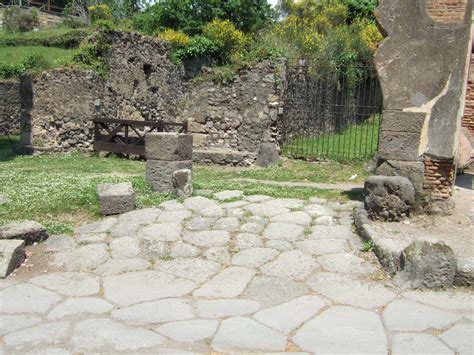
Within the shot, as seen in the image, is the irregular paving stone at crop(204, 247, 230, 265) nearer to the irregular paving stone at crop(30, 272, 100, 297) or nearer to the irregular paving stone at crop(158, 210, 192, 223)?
the irregular paving stone at crop(158, 210, 192, 223)

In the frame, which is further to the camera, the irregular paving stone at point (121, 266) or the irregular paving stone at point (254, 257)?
the irregular paving stone at point (254, 257)

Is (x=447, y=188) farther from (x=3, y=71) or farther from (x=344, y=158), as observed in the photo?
(x=3, y=71)

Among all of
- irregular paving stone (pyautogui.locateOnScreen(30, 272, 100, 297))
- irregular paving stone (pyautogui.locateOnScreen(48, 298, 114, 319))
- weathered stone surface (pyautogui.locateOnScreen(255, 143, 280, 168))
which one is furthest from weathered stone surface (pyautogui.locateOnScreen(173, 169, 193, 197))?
weathered stone surface (pyautogui.locateOnScreen(255, 143, 280, 168))

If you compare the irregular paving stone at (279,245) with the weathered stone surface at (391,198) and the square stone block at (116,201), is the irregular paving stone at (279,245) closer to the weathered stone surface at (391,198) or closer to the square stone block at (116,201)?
the weathered stone surface at (391,198)

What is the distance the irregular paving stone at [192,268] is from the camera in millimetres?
4500

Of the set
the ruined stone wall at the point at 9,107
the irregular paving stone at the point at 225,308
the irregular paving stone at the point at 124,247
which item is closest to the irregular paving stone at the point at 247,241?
the irregular paving stone at the point at 124,247

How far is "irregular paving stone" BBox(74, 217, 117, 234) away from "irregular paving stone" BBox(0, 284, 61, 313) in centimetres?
140

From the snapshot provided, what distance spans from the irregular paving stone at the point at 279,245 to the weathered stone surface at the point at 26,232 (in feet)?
7.99

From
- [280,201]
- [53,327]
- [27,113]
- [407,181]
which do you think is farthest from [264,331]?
[27,113]

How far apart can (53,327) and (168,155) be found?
3959 millimetres

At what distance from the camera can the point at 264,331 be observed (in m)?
3.41

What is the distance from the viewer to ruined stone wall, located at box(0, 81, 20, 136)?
56.6ft

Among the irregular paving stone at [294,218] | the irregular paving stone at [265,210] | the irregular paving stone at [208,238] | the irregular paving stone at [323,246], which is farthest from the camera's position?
the irregular paving stone at [265,210]

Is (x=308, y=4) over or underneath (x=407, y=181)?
over
